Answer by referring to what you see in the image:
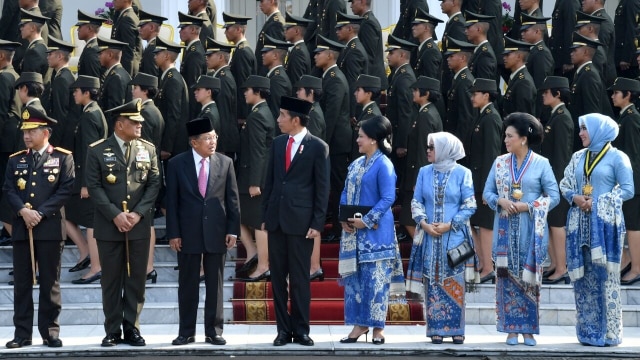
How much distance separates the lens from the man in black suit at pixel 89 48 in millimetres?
13070

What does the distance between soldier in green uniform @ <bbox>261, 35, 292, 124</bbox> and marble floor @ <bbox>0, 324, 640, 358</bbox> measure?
2655 mm

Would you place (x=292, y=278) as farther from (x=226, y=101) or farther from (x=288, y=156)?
(x=226, y=101)

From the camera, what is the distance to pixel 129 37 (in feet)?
45.9

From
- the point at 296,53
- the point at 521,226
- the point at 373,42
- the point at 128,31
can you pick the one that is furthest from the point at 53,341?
the point at 373,42

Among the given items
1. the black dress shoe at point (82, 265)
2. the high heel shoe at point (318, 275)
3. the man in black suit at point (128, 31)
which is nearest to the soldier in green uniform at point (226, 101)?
the man in black suit at point (128, 31)

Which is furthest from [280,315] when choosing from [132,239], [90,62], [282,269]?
[90,62]

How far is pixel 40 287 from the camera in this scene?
995 centimetres

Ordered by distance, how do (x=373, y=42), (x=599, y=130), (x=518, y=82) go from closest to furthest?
1. (x=599, y=130)
2. (x=518, y=82)
3. (x=373, y=42)

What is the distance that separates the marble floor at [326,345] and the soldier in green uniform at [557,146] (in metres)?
1.09

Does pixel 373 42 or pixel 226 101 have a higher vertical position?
pixel 373 42

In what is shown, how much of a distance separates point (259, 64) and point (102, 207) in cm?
437

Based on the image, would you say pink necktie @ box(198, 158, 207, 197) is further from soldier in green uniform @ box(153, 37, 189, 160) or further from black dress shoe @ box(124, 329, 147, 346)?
soldier in green uniform @ box(153, 37, 189, 160)

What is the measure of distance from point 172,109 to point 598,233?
4507 mm

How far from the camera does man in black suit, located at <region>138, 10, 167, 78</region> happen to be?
13312 millimetres
